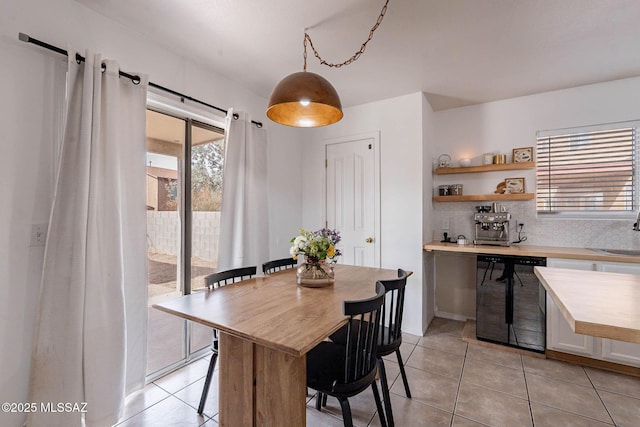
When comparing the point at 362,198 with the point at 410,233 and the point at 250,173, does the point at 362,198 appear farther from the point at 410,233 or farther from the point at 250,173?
the point at 250,173

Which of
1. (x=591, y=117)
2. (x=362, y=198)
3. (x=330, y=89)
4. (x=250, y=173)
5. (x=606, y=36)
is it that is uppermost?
(x=606, y=36)

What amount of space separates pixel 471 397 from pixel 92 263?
108 inches

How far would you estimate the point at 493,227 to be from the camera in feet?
10.5

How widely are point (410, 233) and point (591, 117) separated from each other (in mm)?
2254

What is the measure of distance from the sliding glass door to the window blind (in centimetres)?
366

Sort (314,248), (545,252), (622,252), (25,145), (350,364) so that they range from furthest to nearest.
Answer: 1. (622,252)
2. (545,252)
3. (314,248)
4. (25,145)
5. (350,364)

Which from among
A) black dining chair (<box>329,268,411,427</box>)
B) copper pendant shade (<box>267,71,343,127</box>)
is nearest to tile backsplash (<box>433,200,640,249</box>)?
black dining chair (<box>329,268,411,427</box>)

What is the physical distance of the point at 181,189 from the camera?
2566mm

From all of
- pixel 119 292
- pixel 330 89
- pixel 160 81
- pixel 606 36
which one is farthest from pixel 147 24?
pixel 606 36

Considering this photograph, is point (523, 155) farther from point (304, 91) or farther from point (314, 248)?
point (304, 91)

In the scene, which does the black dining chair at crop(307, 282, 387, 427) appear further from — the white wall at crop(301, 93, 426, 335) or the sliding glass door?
the white wall at crop(301, 93, 426, 335)

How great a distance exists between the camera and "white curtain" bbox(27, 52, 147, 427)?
160 centimetres

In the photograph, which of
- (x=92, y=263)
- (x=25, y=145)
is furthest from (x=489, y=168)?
(x=25, y=145)

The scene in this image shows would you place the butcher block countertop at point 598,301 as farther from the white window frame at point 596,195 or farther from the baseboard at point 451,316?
the baseboard at point 451,316
